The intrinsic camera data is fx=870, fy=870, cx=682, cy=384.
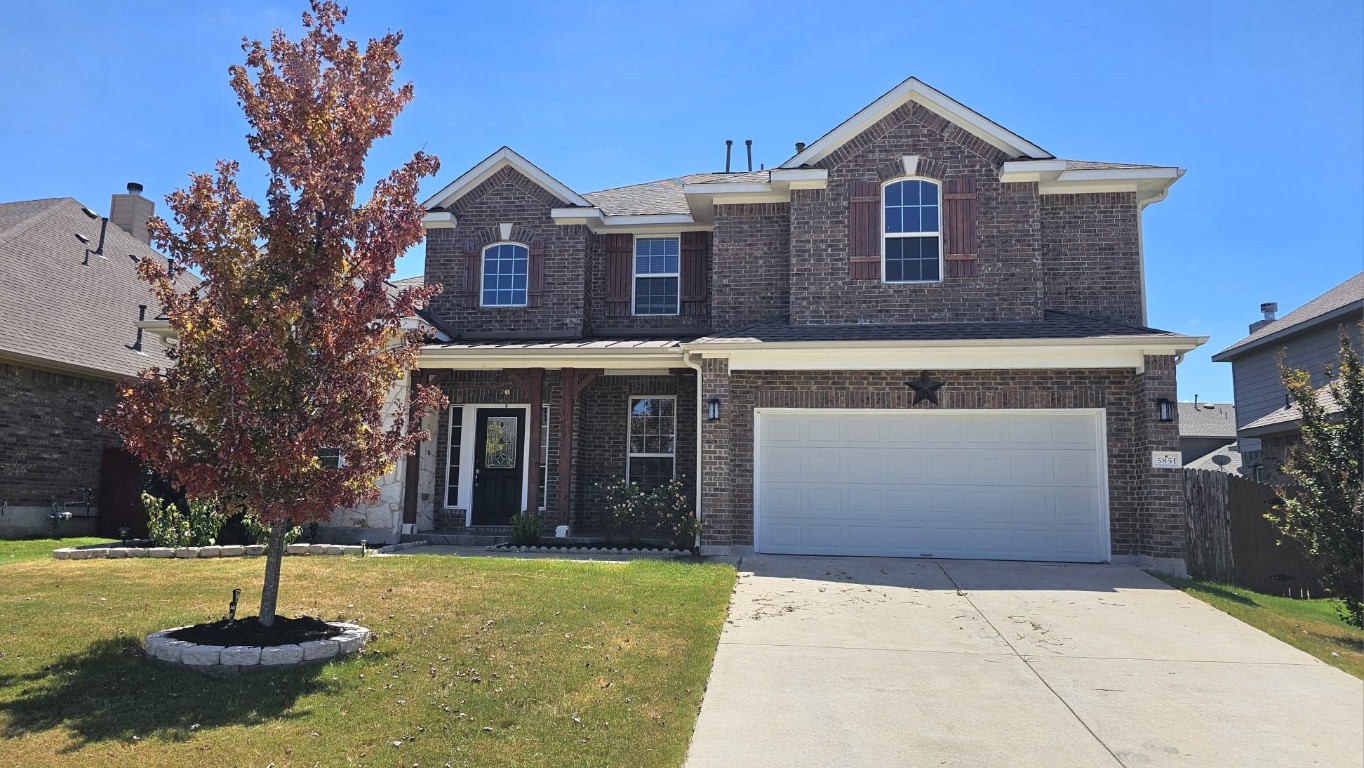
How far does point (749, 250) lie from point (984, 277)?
3.64 meters

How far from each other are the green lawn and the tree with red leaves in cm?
122

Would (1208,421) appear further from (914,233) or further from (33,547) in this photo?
(33,547)

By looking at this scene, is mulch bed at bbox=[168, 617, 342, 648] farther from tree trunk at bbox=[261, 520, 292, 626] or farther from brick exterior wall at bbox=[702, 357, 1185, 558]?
brick exterior wall at bbox=[702, 357, 1185, 558]

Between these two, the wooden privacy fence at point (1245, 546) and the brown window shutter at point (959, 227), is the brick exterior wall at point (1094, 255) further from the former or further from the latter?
the wooden privacy fence at point (1245, 546)

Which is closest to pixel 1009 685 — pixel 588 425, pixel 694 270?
pixel 588 425

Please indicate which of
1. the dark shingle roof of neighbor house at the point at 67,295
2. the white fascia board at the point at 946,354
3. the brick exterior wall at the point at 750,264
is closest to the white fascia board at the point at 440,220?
the dark shingle roof of neighbor house at the point at 67,295

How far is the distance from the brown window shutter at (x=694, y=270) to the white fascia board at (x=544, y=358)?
1.87 metres

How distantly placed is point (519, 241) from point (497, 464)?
3999 millimetres

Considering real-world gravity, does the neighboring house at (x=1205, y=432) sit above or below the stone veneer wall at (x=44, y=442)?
above

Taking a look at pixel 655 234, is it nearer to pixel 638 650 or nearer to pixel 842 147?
pixel 842 147

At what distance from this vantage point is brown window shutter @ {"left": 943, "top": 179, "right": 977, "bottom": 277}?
42.7 ft

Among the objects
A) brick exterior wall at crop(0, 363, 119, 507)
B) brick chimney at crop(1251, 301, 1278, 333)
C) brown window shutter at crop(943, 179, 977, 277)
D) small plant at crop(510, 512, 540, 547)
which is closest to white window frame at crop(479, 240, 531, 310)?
small plant at crop(510, 512, 540, 547)

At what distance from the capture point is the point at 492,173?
15.7 meters

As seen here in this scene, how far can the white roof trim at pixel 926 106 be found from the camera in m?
13.1
